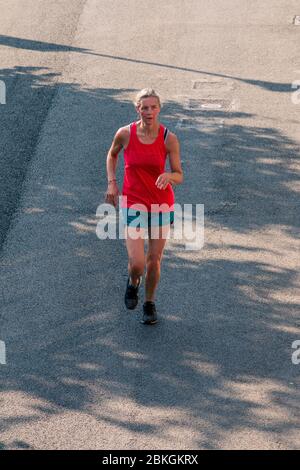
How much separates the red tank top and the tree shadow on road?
1.25 meters

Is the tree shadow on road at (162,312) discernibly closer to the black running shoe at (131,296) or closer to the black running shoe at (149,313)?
the black running shoe at (149,313)

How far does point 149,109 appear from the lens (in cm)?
883

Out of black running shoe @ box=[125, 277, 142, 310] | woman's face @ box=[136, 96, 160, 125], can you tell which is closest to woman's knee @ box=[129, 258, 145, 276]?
black running shoe @ box=[125, 277, 142, 310]

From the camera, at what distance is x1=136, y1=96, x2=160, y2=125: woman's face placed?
8781 millimetres

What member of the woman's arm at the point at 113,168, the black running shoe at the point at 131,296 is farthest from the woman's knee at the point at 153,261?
the woman's arm at the point at 113,168

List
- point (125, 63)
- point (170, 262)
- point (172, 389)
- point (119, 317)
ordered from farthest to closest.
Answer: point (125, 63), point (170, 262), point (119, 317), point (172, 389)

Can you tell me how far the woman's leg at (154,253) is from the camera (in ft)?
30.7

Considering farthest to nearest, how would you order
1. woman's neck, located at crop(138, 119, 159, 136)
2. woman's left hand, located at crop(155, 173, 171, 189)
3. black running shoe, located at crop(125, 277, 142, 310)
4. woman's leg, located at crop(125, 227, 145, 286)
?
black running shoe, located at crop(125, 277, 142, 310) → woman's leg, located at crop(125, 227, 145, 286) → woman's neck, located at crop(138, 119, 159, 136) → woman's left hand, located at crop(155, 173, 171, 189)

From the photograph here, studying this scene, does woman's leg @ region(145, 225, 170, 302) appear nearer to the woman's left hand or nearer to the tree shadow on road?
the tree shadow on road

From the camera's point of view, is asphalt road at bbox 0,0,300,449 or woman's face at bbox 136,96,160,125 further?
woman's face at bbox 136,96,160,125

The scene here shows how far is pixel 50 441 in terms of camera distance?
8.09 meters

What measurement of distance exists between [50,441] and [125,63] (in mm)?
9662

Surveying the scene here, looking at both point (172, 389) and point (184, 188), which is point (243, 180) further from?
point (172, 389)

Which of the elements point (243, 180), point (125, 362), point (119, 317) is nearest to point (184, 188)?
point (243, 180)
